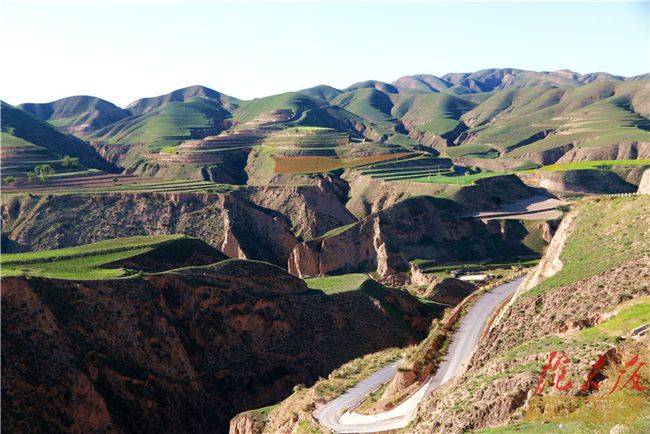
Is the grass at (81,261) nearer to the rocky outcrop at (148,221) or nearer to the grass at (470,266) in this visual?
the rocky outcrop at (148,221)

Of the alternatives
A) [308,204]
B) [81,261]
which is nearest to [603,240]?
[81,261]

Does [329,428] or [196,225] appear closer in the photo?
[329,428]

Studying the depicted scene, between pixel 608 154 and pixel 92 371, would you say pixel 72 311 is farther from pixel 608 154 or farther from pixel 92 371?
pixel 608 154

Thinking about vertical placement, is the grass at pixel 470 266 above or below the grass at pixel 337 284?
below

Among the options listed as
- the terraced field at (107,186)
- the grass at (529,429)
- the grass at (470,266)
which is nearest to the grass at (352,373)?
the grass at (529,429)

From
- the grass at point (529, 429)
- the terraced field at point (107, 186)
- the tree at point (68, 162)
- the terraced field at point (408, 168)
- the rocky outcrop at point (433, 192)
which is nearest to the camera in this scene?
the grass at point (529, 429)

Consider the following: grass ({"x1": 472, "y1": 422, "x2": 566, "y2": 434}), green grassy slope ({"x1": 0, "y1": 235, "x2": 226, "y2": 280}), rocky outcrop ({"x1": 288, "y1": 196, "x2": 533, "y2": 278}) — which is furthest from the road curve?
rocky outcrop ({"x1": 288, "y1": 196, "x2": 533, "y2": 278})

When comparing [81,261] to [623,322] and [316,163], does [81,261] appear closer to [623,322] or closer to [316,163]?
[623,322]

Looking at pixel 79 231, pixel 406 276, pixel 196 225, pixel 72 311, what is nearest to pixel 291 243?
pixel 196 225
